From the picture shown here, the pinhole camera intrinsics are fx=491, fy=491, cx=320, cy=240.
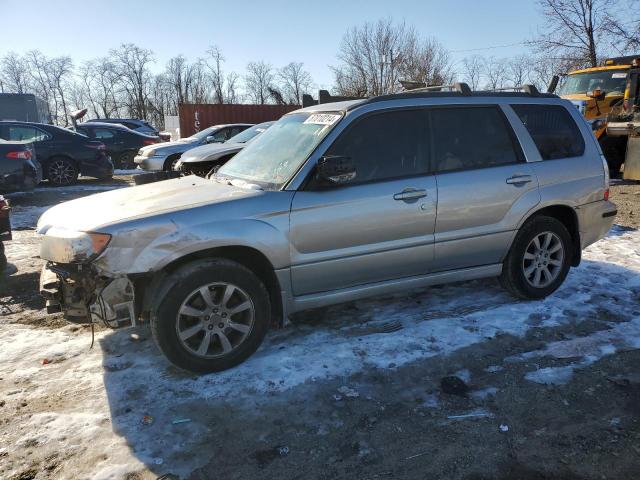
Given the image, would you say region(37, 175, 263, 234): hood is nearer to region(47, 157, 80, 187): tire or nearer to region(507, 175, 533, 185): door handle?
region(507, 175, 533, 185): door handle

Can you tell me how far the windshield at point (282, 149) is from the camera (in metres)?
3.66

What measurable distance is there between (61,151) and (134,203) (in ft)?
32.1

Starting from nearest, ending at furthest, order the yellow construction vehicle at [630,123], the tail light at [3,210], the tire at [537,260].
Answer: the tire at [537,260], the tail light at [3,210], the yellow construction vehicle at [630,123]

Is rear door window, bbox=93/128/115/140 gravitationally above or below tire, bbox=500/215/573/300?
above

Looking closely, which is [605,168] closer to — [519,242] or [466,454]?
[519,242]

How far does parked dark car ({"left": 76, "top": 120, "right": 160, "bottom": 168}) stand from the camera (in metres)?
15.8

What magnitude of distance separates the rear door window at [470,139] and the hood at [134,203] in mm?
1567

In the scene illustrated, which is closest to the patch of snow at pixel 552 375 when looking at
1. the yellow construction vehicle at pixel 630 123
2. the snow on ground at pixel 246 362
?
the snow on ground at pixel 246 362

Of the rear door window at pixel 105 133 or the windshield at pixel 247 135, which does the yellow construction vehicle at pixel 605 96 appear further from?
the rear door window at pixel 105 133

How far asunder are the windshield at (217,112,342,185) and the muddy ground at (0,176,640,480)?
1286mm

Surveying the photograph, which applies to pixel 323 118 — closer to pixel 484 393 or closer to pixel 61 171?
pixel 484 393

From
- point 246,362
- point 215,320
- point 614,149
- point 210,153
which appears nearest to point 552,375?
point 246,362

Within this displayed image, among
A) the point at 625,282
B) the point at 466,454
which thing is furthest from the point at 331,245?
the point at 625,282

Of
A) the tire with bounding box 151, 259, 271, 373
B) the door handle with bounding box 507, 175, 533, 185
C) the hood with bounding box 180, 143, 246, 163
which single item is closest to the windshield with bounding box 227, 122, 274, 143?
the hood with bounding box 180, 143, 246, 163
